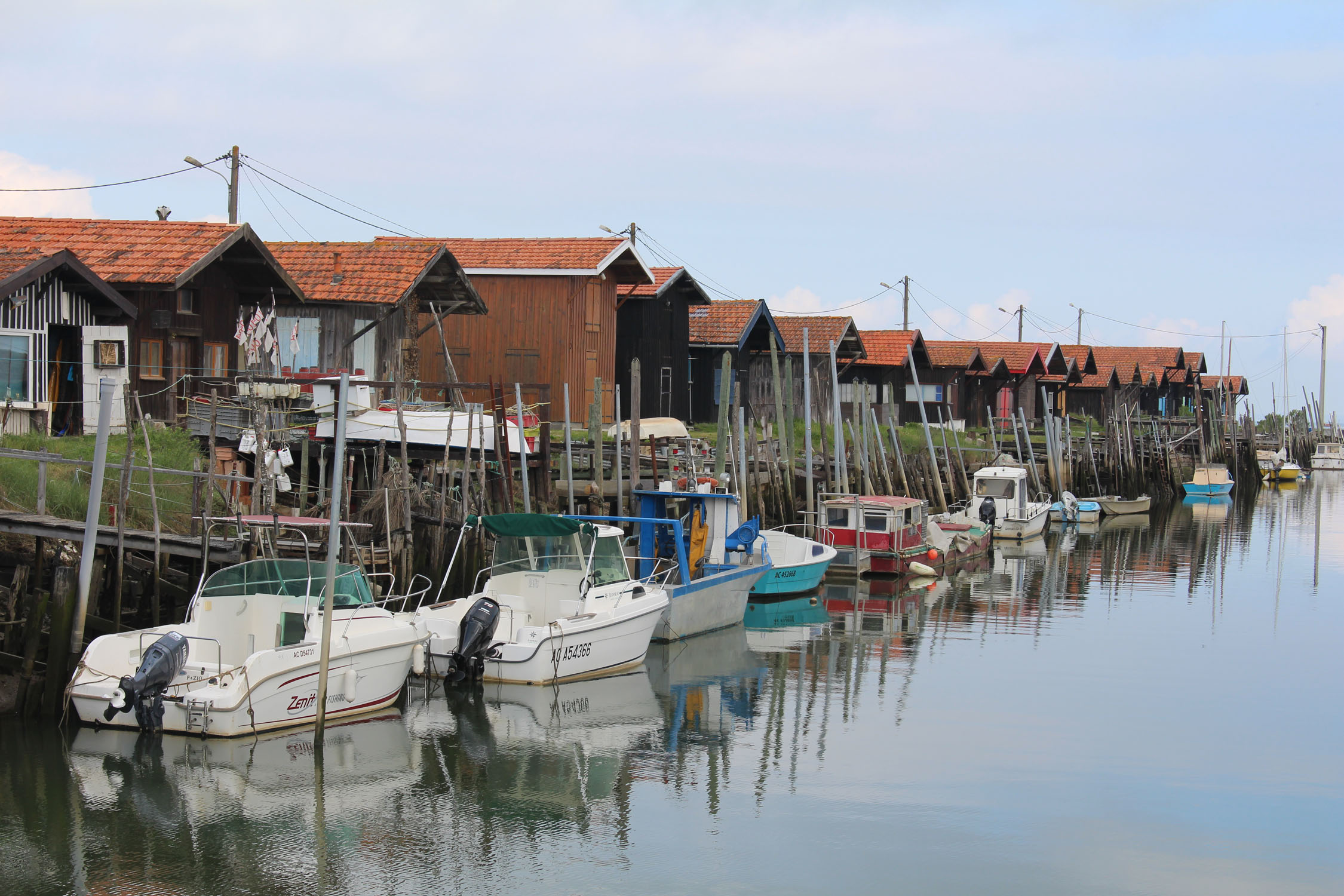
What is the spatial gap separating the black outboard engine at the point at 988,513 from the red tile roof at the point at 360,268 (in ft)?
49.1

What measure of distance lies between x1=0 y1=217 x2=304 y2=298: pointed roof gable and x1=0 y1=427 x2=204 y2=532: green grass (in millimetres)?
3155

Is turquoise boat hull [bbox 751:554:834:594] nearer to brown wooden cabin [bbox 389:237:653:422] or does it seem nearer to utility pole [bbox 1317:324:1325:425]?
brown wooden cabin [bbox 389:237:653:422]

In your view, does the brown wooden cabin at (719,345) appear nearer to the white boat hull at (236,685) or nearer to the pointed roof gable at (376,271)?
the pointed roof gable at (376,271)

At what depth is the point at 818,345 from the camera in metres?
44.1

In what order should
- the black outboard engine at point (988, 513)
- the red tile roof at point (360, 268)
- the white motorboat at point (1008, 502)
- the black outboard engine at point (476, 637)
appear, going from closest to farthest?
the black outboard engine at point (476, 637) < the red tile roof at point (360, 268) < the black outboard engine at point (988, 513) < the white motorboat at point (1008, 502)

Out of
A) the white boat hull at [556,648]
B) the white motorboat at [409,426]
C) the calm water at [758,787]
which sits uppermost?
the white motorboat at [409,426]

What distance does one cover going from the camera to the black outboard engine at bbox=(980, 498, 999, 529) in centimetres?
3259

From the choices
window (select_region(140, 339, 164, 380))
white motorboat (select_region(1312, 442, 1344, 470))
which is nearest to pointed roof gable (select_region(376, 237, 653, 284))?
window (select_region(140, 339, 164, 380))

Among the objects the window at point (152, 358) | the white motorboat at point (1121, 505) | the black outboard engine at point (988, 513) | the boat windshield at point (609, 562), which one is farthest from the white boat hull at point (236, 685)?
the white motorboat at point (1121, 505)

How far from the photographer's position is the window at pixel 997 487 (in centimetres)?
3516

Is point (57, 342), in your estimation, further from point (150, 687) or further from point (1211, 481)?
point (1211, 481)

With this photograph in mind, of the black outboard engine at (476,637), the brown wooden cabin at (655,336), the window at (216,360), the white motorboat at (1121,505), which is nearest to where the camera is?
the black outboard engine at (476,637)

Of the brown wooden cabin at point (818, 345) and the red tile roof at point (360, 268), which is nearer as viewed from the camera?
the red tile roof at point (360, 268)

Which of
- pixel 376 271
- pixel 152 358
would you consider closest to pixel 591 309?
pixel 376 271
